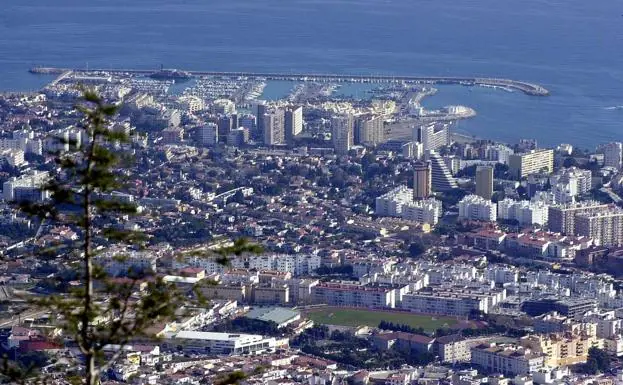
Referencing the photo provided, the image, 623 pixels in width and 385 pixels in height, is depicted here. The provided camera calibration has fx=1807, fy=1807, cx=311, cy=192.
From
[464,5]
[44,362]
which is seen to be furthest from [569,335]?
[464,5]

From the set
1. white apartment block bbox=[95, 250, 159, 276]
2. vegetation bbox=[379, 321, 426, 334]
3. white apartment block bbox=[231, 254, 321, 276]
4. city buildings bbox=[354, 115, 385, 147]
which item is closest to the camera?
white apartment block bbox=[95, 250, 159, 276]

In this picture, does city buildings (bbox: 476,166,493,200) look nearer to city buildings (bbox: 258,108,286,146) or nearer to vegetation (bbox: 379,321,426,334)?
city buildings (bbox: 258,108,286,146)

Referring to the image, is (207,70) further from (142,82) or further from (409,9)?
(409,9)

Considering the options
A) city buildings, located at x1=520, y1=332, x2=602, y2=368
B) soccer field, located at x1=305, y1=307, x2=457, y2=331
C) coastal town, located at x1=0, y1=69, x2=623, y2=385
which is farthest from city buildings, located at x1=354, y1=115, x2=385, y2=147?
city buildings, located at x1=520, y1=332, x2=602, y2=368

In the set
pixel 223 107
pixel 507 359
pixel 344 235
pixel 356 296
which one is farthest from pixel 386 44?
pixel 507 359

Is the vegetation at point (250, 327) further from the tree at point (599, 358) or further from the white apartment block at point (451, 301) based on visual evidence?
the tree at point (599, 358)

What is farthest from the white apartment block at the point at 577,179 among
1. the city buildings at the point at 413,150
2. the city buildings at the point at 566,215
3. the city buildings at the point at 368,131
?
the city buildings at the point at 368,131
